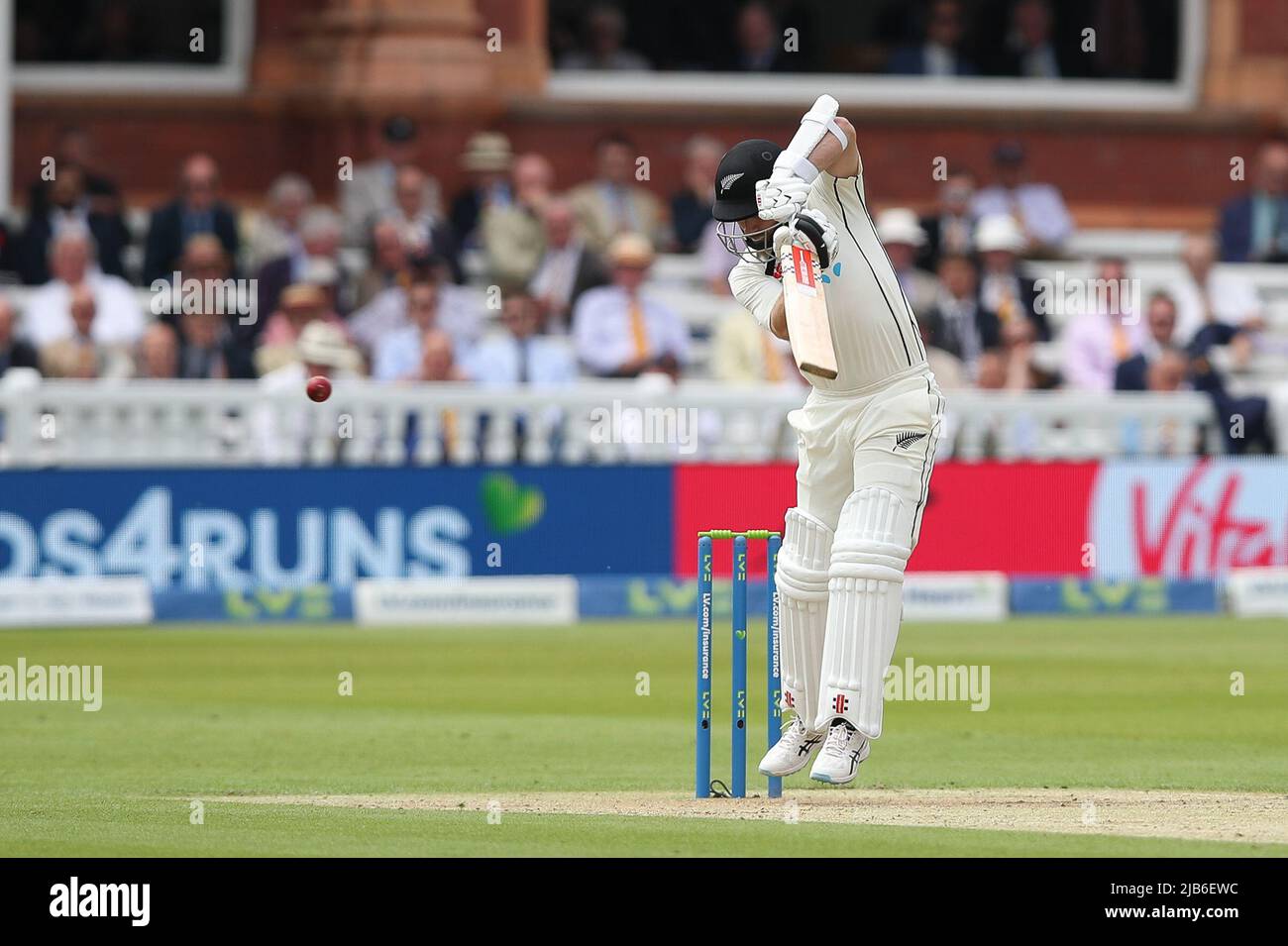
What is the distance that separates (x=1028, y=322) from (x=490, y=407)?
3.92 m

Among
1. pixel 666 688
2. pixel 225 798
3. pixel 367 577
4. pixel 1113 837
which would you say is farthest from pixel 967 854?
pixel 367 577

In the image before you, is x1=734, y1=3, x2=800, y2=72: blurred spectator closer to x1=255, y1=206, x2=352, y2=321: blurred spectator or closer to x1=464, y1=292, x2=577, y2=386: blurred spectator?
x1=255, y1=206, x2=352, y2=321: blurred spectator

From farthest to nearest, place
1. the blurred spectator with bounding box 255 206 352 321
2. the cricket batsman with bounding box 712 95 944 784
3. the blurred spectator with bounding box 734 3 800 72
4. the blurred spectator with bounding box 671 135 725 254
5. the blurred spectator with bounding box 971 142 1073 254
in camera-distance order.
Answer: the blurred spectator with bounding box 734 3 800 72 → the blurred spectator with bounding box 971 142 1073 254 → the blurred spectator with bounding box 671 135 725 254 → the blurred spectator with bounding box 255 206 352 321 → the cricket batsman with bounding box 712 95 944 784

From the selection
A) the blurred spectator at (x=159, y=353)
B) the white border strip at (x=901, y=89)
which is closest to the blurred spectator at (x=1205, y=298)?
the white border strip at (x=901, y=89)

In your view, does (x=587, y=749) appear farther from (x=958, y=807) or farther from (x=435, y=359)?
(x=435, y=359)

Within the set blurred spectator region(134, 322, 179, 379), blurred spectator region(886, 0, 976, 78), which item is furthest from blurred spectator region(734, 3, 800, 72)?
blurred spectator region(134, 322, 179, 379)

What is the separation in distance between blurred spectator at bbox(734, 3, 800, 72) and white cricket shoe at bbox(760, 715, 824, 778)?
14.7 m

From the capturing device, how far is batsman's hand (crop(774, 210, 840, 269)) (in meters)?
9.40

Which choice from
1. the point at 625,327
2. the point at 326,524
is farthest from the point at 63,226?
the point at 625,327

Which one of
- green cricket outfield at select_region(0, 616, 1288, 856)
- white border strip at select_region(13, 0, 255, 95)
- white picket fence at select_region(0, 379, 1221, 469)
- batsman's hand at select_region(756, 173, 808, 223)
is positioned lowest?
green cricket outfield at select_region(0, 616, 1288, 856)

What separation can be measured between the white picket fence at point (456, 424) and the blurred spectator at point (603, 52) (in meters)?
5.69

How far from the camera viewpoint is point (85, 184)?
65.5 feet

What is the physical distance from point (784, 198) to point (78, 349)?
9676 mm

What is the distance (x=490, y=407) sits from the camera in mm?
18234
